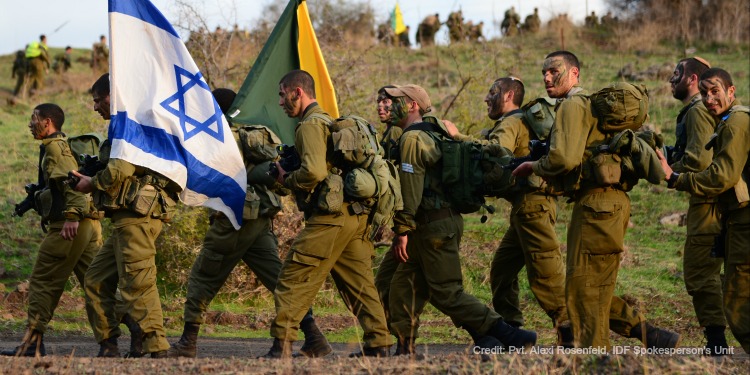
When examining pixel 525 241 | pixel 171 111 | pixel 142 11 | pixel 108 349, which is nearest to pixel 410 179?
pixel 525 241

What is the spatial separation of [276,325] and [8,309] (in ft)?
15.2

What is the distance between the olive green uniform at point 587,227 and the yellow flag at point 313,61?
3.17m

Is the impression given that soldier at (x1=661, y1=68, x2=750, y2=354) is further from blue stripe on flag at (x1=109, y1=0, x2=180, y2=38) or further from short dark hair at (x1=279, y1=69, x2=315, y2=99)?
blue stripe on flag at (x1=109, y1=0, x2=180, y2=38)

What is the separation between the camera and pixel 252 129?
8.55 metres

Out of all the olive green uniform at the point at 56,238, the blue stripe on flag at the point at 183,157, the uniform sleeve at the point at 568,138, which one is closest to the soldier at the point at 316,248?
the blue stripe on flag at the point at 183,157

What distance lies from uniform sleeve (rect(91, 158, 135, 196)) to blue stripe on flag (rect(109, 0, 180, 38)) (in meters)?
1.26

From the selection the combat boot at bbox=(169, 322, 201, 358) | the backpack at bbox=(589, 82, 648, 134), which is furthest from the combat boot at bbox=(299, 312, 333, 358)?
the backpack at bbox=(589, 82, 648, 134)

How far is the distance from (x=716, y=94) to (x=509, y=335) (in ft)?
7.37

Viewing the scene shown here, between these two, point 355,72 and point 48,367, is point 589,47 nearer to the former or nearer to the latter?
point 355,72

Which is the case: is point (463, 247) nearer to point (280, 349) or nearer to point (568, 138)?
point (280, 349)

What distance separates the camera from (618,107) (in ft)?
22.4

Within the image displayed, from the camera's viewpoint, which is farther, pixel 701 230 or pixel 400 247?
pixel 701 230

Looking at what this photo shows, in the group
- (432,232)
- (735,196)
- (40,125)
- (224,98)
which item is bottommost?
(432,232)

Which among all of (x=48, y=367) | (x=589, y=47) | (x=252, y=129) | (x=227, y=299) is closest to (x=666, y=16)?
(x=589, y=47)
